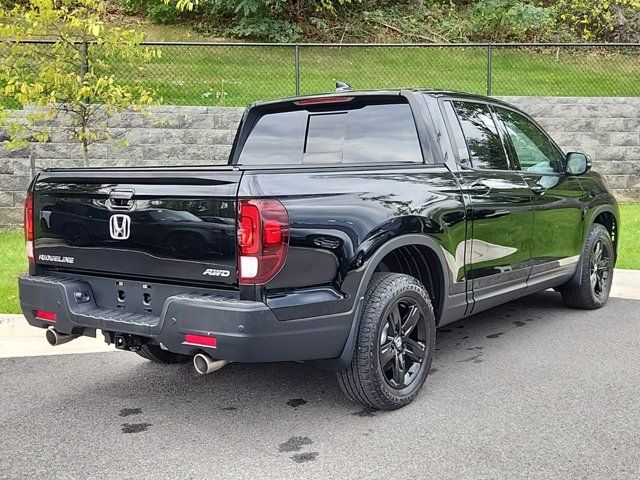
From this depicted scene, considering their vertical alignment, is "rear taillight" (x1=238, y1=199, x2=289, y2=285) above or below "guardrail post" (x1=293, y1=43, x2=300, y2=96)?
below

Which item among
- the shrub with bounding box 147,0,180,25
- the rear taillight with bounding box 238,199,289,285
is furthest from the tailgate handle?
the shrub with bounding box 147,0,180,25

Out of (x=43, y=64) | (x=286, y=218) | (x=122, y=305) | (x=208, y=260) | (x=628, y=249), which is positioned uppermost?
(x=43, y=64)

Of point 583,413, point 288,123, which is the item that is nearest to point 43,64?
point 288,123

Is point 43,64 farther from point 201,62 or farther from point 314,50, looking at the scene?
point 314,50

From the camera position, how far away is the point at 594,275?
6.62m

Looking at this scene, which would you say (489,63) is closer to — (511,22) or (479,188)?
(511,22)

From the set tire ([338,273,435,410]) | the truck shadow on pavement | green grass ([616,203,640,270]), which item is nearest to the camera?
tire ([338,273,435,410])

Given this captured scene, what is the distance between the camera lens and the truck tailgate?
3.62 m

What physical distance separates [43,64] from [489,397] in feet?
19.7

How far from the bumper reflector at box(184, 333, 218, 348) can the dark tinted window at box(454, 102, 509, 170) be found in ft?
8.01

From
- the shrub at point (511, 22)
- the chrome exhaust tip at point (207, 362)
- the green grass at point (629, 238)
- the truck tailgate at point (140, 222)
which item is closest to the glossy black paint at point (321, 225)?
the truck tailgate at point (140, 222)

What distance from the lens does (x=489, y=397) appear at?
443 cm

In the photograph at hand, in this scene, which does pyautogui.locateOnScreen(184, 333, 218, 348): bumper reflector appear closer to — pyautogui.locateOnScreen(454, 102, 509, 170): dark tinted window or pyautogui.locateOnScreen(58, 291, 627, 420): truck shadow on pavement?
pyautogui.locateOnScreen(58, 291, 627, 420): truck shadow on pavement

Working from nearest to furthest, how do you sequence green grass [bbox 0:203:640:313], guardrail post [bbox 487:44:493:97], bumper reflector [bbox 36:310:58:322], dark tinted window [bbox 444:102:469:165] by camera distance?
1. bumper reflector [bbox 36:310:58:322]
2. dark tinted window [bbox 444:102:469:165]
3. green grass [bbox 0:203:640:313]
4. guardrail post [bbox 487:44:493:97]
